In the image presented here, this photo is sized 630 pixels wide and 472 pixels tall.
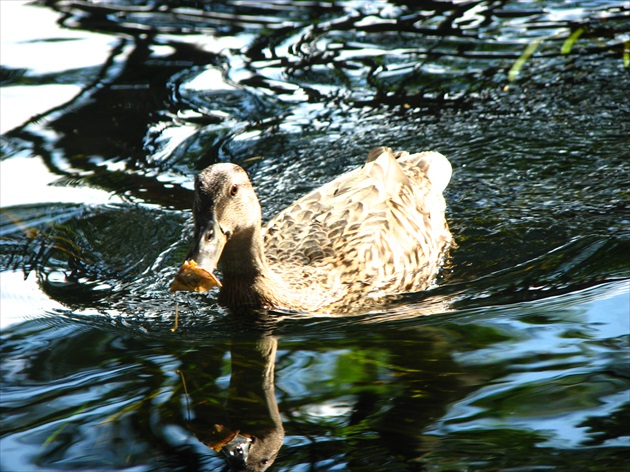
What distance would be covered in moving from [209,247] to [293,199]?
3.28 metres

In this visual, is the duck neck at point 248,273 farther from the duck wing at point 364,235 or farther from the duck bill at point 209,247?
the duck bill at point 209,247

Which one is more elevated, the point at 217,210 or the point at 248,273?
the point at 217,210

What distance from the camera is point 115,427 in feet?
16.5

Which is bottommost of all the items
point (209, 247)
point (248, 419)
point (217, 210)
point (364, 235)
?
point (248, 419)

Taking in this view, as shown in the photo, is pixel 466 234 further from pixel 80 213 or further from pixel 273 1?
pixel 273 1

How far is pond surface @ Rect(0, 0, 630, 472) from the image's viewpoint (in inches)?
192

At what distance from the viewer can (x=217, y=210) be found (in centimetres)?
575

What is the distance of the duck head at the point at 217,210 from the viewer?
5.61m

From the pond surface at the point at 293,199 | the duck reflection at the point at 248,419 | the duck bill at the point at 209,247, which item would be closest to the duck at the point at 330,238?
the duck bill at the point at 209,247

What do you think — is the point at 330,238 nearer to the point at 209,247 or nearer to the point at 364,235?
the point at 364,235

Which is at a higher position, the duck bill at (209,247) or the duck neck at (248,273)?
the duck bill at (209,247)

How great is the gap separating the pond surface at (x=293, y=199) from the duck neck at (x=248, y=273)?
17cm

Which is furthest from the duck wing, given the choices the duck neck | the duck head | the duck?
the duck head

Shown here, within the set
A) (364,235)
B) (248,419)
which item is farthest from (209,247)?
(364,235)
